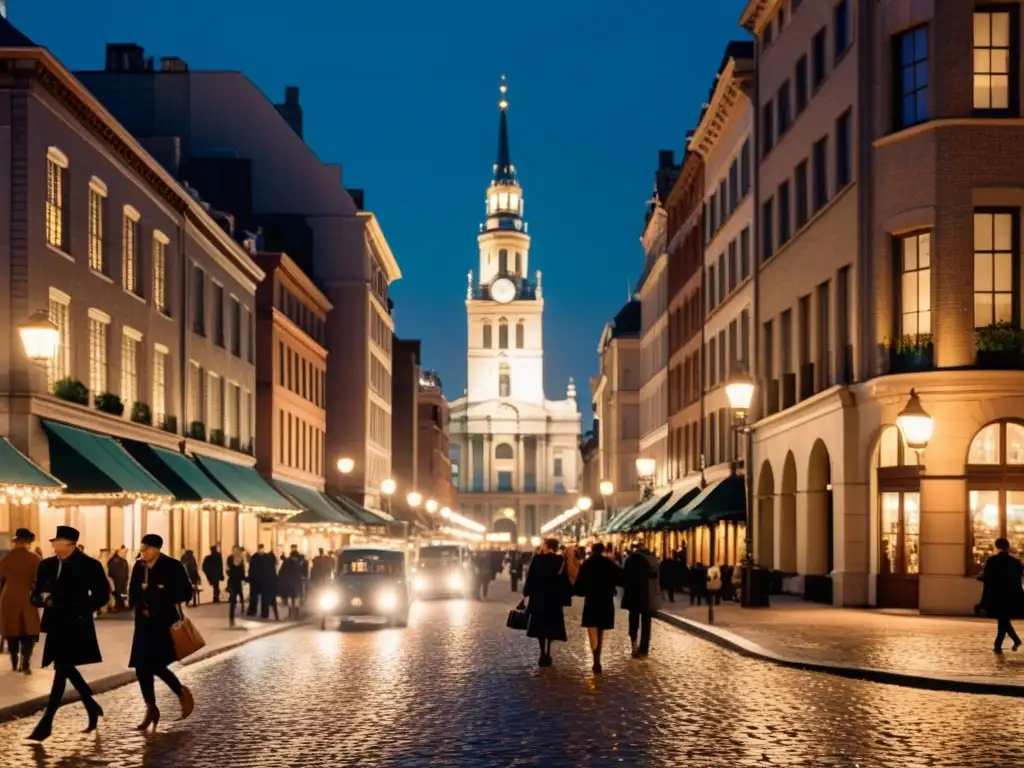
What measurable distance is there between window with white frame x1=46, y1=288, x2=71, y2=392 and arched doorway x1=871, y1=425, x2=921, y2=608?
1710 cm

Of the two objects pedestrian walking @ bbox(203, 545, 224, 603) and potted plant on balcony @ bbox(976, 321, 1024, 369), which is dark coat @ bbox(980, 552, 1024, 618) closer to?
potted plant on balcony @ bbox(976, 321, 1024, 369)

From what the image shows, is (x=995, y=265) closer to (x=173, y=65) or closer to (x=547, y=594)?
(x=547, y=594)

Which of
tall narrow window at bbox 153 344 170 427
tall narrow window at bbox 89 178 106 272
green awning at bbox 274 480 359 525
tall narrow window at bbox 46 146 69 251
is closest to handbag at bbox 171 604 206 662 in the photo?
tall narrow window at bbox 46 146 69 251

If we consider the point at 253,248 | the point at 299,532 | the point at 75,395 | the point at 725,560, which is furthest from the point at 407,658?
the point at 299,532

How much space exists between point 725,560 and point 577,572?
112 feet

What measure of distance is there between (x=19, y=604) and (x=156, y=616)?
22.4ft

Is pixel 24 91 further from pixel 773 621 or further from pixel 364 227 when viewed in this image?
pixel 364 227

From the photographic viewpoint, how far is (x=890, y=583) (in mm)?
36844

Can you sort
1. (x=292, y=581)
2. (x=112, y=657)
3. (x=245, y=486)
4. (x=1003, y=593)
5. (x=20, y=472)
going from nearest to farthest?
(x=1003, y=593) < (x=112, y=657) < (x=20, y=472) < (x=292, y=581) < (x=245, y=486)

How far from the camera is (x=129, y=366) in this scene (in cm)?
4194

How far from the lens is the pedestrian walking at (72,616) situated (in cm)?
1571

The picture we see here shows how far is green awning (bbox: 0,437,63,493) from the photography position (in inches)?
1145

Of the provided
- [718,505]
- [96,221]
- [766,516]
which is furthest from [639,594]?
[718,505]

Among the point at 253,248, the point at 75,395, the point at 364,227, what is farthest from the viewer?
the point at 364,227
